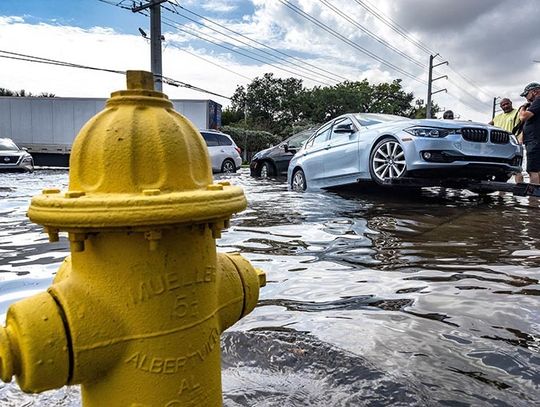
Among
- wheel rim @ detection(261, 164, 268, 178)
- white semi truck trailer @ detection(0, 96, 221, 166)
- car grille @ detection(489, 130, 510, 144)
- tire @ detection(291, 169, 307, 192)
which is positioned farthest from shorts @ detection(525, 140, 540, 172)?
white semi truck trailer @ detection(0, 96, 221, 166)

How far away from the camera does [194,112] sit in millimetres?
23312

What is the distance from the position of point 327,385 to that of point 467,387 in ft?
1.60

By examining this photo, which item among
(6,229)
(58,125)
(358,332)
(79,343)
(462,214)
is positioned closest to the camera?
(79,343)

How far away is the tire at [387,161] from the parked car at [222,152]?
450 inches

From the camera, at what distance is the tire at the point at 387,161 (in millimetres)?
6551

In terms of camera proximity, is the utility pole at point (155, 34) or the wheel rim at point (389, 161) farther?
the utility pole at point (155, 34)

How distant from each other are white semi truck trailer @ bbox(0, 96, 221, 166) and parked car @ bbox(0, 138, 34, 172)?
6.37 m

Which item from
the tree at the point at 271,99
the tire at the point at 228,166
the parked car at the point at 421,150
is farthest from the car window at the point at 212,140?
the tree at the point at 271,99

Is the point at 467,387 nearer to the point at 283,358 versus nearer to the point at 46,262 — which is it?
the point at 283,358

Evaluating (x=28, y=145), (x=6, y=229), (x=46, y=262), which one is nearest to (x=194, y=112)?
(x=28, y=145)

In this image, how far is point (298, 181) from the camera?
9.63 metres

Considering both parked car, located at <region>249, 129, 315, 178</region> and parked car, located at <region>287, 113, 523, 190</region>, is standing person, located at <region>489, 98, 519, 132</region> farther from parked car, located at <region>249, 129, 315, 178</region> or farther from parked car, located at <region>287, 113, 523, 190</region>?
parked car, located at <region>249, 129, 315, 178</region>

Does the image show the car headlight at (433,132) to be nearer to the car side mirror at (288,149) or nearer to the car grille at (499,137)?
the car grille at (499,137)

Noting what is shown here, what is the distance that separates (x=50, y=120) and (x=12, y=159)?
7.79 m
